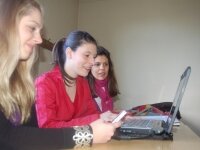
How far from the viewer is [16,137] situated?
0.77 metres

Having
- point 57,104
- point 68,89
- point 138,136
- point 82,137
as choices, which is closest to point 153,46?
point 68,89

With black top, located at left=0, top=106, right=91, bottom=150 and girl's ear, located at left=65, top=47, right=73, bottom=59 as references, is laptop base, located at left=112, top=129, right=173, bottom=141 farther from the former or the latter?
girl's ear, located at left=65, top=47, right=73, bottom=59

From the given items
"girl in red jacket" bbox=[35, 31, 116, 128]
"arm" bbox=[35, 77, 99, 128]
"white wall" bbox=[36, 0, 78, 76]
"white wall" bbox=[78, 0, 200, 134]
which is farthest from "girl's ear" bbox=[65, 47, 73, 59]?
"white wall" bbox=[78, 0, 200, 134]

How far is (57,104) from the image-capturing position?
121 centimetres

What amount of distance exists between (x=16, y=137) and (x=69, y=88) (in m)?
0.59

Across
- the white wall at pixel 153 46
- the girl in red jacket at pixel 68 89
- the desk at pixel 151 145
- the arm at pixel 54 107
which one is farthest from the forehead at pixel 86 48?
the white wall at pixel 153 46

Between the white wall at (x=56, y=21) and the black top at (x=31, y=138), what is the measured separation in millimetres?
1566

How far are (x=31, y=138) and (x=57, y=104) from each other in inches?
17.5

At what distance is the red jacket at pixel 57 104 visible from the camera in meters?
1.08

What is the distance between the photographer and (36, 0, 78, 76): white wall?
2.40 metres

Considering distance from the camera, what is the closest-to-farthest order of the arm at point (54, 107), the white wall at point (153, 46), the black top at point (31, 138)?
the black top at point (31, 138), the arm at point (54, 107), the white wall at point (153, 46)

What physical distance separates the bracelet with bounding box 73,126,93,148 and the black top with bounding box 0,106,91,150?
1 cm

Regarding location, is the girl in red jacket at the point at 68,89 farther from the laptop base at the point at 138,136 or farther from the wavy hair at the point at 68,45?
the laptop base at the point at 138,136

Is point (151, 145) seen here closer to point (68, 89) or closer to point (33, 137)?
point (33, 137)
